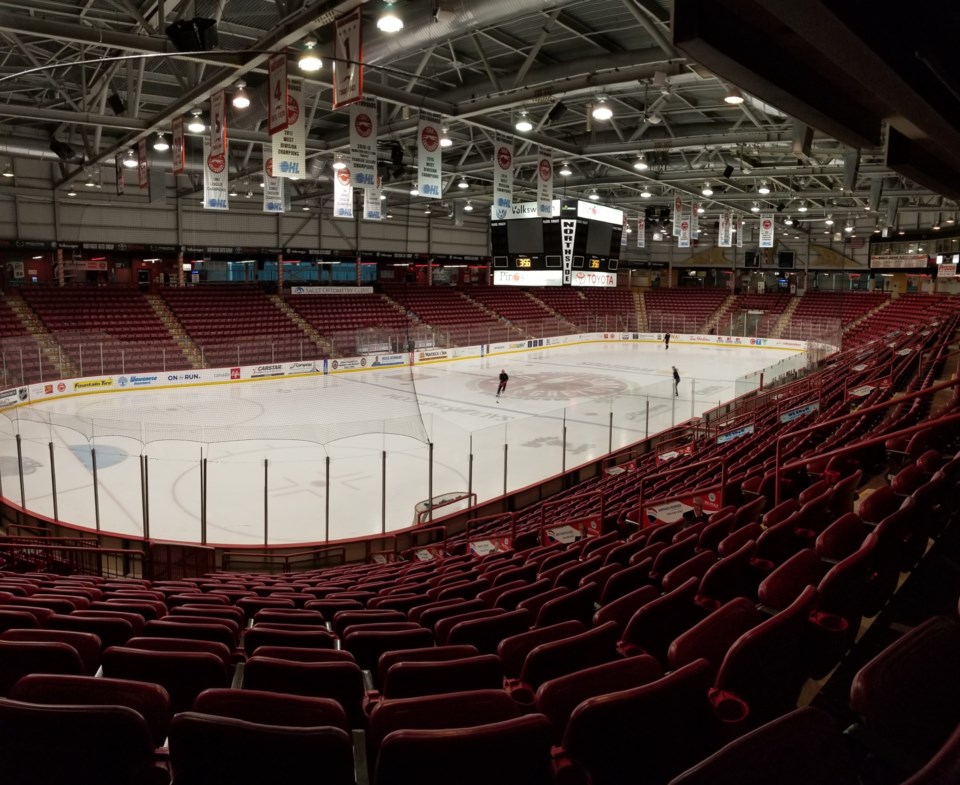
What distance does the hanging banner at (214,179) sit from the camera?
17328mm

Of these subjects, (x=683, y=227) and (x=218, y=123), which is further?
(x=683, y=227)

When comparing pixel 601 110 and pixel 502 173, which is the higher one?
pixel 601 110

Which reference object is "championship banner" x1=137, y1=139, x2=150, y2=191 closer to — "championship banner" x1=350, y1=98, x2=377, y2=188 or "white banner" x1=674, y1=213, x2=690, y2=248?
"championship banner" x1=350, y1=98, x2=377, y2=188

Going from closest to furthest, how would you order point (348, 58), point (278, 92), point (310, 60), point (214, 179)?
point (348, 58), point (310, 60), point (278, 92), point (214, 179)

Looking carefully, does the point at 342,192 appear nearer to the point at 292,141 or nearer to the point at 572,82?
the point at 292,141

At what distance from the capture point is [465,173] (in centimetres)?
3309

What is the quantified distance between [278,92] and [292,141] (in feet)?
3.32

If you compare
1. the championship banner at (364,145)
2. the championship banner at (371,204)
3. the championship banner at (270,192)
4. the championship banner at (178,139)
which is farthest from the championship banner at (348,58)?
the championship banner at (270,192)

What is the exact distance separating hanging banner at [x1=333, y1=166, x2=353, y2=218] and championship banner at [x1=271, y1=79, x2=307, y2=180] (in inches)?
230

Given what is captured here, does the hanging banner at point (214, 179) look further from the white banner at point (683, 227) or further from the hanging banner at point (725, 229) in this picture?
the hanging banner at point (725, 229)

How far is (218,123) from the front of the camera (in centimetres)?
1653

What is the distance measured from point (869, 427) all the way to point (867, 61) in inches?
300

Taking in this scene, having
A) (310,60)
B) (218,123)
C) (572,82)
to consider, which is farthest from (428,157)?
(310,60)

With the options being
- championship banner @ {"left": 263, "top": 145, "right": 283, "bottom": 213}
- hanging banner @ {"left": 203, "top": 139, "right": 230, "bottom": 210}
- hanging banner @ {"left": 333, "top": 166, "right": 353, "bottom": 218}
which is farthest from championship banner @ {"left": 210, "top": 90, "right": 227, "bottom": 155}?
championship banner @ {"left": 263, "top": 145, "right": 283, "bottom": 213}
